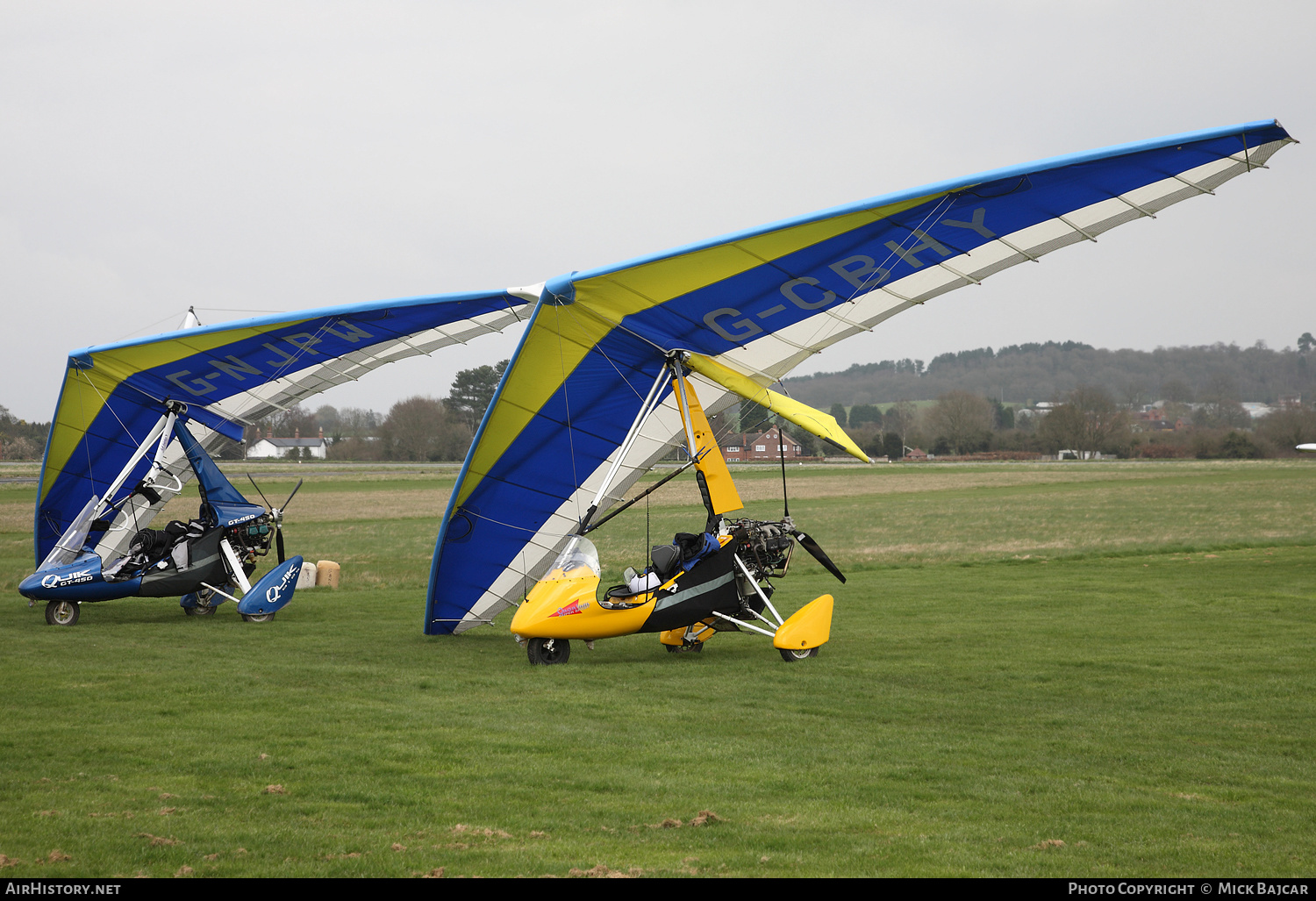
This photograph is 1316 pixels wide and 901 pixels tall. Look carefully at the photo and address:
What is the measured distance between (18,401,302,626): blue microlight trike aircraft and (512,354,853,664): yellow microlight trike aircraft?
17.1ft

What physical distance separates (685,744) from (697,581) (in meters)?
3.81

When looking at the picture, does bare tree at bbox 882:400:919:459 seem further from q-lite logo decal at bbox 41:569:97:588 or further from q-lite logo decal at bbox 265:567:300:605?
q-lite logo decal at bbox 41:569:97:588

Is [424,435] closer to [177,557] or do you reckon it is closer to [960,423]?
[960,423]

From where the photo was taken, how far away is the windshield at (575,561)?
1006 cm

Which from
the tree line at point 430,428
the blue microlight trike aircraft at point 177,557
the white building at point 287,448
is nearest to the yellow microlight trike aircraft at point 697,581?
the blue microlight trike aircraft at point 177,557

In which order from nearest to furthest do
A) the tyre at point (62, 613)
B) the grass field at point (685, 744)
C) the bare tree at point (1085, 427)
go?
the grass field at point (685, 744)
the tyre at point (62, 613)
the bare tree at point (1085, 427)

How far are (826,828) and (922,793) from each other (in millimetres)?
883

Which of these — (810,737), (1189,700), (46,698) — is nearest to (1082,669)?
(1189,700)

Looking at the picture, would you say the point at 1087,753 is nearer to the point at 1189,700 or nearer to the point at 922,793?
the point at 922,793

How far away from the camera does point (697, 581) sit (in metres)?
10.5

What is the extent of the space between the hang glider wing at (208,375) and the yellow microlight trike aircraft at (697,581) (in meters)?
2.71

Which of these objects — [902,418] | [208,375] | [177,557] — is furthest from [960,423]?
[177,557]

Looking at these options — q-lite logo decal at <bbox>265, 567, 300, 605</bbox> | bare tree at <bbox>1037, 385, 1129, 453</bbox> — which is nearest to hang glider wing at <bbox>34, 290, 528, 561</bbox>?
q-lite logo decal at <bbox>265, 567, 300, 605</bbox>

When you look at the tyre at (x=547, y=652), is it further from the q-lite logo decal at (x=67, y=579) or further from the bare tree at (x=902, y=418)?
the bare tree at (x=902, y=418)
